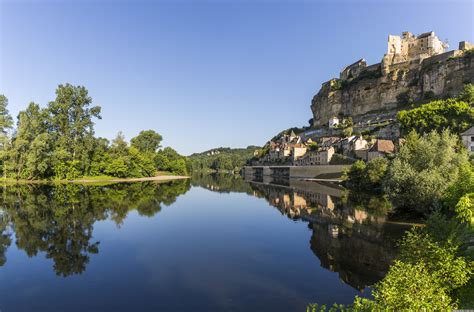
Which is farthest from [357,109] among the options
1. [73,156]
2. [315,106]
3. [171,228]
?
[171,228]

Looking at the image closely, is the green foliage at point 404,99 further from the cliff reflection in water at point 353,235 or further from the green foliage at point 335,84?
the cliff reflection in water at point 353,235

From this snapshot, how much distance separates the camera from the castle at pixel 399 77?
255 ft

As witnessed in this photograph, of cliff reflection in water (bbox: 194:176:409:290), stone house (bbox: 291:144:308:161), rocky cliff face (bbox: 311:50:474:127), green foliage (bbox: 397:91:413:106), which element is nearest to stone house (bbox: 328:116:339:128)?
rocky cliff face (bbox: 311:50:474:127)

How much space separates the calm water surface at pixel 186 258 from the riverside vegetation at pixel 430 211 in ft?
6.94

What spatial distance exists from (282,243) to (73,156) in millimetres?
61645

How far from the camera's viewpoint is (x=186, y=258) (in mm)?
16984

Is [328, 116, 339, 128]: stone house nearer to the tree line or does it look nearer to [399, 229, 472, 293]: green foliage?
the tree line

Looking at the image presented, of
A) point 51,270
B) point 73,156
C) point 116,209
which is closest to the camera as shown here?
point 51,270

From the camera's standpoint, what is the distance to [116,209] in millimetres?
32094

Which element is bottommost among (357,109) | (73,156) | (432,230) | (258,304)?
(258,304)

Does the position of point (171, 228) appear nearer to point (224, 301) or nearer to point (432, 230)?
point (224, 301)

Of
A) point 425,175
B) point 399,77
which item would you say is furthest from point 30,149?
point 399,77

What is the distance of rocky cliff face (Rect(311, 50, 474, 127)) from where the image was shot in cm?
7675

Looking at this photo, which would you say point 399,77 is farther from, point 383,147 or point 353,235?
point 353,235
